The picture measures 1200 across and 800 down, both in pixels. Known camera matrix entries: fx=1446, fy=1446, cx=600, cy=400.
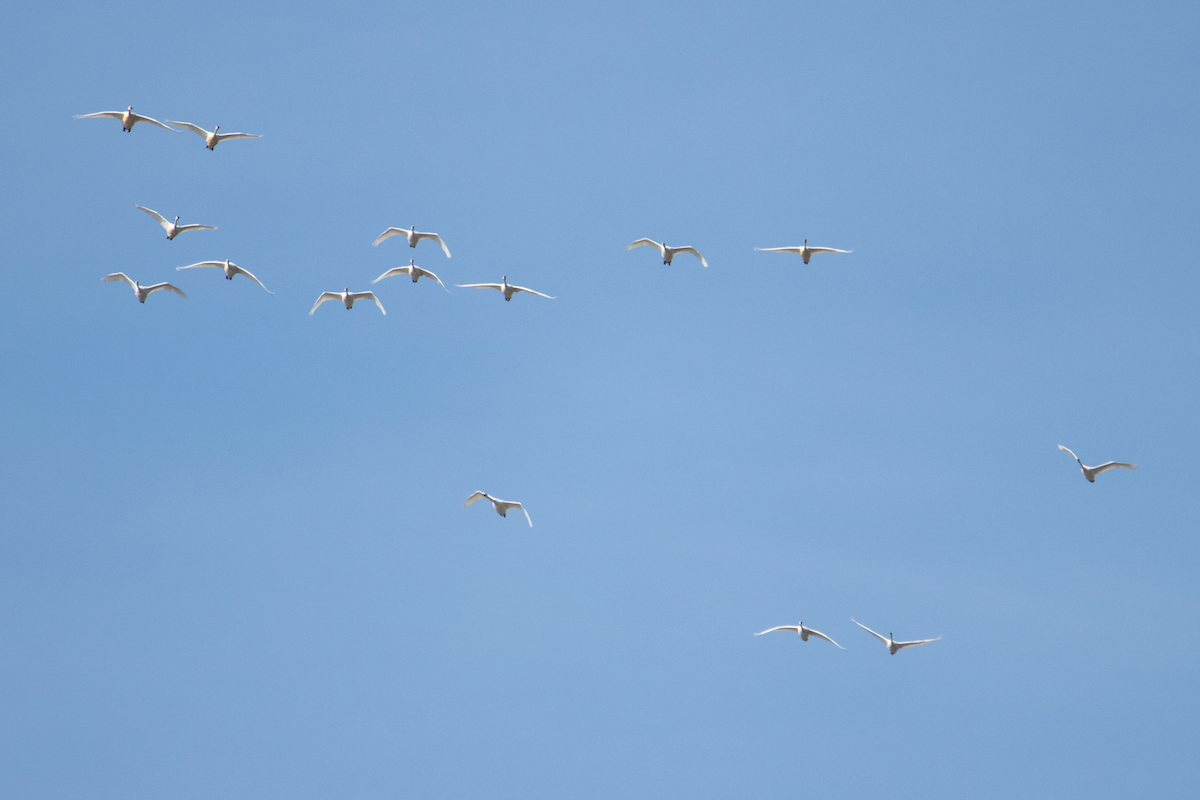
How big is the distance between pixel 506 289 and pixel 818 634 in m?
28.0

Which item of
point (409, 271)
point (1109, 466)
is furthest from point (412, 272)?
point (1109, 466)

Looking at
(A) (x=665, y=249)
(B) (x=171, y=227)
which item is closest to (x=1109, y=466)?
(A) (x=665, y=249)

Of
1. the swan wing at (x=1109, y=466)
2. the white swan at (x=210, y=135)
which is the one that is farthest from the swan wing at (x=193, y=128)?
the swan wing at (x=1109, y=466)

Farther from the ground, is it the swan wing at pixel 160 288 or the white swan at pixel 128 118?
the white swan at pixel 128 118

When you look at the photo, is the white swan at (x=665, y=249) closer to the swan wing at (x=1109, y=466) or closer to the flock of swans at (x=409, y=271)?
the flock of swans at (x=409, y=271)

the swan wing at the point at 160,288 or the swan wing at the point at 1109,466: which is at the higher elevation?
the swan wing at the point at 160,288

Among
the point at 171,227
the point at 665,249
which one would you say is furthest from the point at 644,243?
the point at 171,227

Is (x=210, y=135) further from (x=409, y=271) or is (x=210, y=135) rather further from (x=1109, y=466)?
(x=1109, y=466)

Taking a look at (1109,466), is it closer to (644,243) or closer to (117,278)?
(644,243)

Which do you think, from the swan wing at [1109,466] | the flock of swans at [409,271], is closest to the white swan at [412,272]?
the flock of swans at [409,271]

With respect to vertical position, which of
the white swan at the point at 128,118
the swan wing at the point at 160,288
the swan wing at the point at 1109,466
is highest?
the white swan at the point at 128,118

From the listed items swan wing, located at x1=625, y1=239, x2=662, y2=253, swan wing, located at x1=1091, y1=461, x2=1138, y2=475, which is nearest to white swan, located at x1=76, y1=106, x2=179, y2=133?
swan wing, located at x1=625, y1=239, x2=662, y2=253

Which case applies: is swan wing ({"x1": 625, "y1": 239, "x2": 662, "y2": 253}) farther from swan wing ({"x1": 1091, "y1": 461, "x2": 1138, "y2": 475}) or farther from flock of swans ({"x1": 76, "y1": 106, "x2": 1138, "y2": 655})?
swan wing ({"x1": 1091, "y1": 461, "x2": 1138, "y2": 475})

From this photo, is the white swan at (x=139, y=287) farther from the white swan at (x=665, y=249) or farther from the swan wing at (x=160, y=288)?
the white swan at (x=665, y=249)
